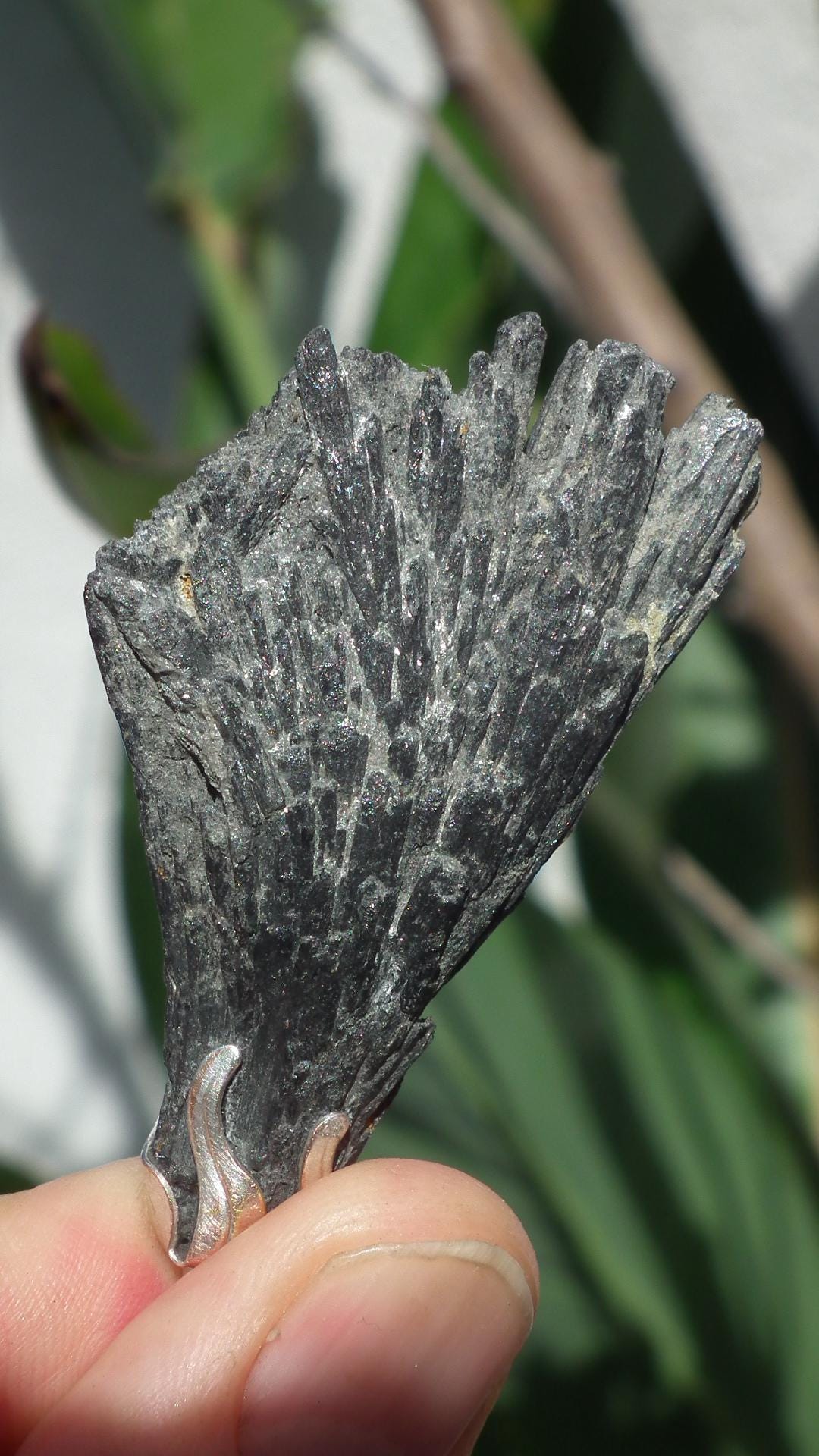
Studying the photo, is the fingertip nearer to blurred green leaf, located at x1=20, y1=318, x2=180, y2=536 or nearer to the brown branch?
blurred green leaf, located at x1=20, y1=318, x2=180, y2=536

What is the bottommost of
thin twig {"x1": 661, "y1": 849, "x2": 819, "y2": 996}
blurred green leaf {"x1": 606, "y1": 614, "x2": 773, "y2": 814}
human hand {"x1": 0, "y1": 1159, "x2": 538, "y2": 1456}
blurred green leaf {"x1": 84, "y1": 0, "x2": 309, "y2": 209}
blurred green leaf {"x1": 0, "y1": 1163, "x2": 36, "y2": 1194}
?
blurred green leaf {"x1": 0, "y1": 1163, "x2": 36, "y2": 1194}

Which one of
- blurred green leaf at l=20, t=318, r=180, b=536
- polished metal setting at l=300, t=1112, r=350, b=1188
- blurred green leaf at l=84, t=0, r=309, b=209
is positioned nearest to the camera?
polished metal setting at l=300, t=1112, r=350, b=1188

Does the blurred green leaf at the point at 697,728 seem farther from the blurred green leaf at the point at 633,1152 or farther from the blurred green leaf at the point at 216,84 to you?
the blurred green leaf at the point at 216,84

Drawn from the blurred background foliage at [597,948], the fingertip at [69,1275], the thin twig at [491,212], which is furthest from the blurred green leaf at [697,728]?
the fingertip at [69,1275]

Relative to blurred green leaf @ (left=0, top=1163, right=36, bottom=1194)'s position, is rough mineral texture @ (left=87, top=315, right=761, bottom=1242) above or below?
above

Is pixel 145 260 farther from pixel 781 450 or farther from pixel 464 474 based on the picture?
pixel 464 474

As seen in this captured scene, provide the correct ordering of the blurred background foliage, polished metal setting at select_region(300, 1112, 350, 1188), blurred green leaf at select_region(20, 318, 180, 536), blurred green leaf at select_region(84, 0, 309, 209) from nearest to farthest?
polished metal setting at select_region(300, 1112, 350, 1188), blurred green leaf at select_region(20, 318, 180, 536), the blurred background foliage, blurred green leaf at select_region(84, 0, 309, 209)

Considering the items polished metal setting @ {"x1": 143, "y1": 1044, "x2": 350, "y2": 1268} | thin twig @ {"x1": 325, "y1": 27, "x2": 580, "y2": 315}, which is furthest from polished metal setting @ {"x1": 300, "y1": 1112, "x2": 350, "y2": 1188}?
thin twig @ {"x1": 325, "y1": 27, "x2": 580, "y2": 315}

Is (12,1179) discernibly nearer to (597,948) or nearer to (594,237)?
(597,948)

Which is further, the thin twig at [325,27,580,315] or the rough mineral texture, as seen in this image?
the thin twig at [325,27,580,315]
